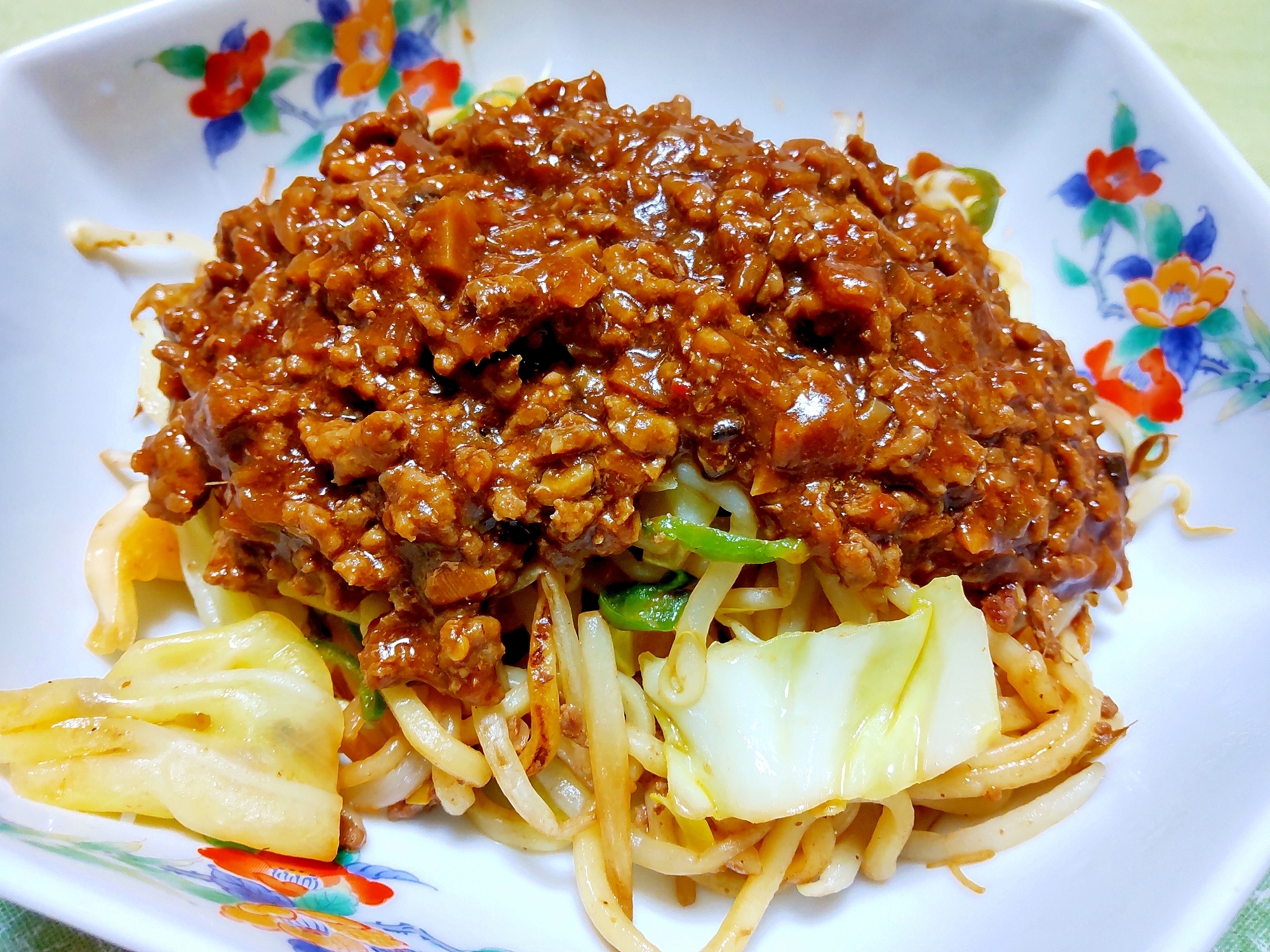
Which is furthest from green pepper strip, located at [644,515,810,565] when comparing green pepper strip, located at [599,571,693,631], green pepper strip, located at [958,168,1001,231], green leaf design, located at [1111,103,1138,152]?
green leaf design, located at [1111,103,1138,152]

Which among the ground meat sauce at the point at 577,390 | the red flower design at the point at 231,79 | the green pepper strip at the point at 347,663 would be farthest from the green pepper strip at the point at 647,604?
the red flower design at the point at 231,79

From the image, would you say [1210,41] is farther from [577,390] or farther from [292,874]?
[292,874]

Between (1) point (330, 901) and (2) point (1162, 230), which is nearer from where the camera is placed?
(1) point (330, 901)

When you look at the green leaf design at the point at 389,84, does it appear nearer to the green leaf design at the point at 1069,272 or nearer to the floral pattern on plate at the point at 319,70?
the floral pattern on plate at the point at 319,70

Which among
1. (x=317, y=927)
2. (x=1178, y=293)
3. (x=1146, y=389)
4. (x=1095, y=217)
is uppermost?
(x=1095, y=217)

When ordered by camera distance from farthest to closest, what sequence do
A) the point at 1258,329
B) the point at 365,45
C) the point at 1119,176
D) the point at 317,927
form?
the point at 365,45 → the point at 1119,176 → the point at 1258,329 → the point at 317,927

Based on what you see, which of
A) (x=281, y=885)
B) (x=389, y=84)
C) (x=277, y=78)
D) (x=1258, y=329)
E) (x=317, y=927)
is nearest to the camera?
(x=317, y=927)

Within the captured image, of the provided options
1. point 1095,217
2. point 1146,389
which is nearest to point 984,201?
point 1095,217
